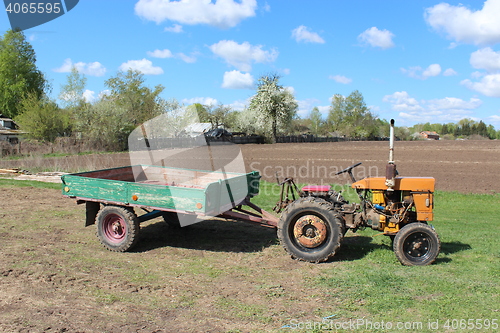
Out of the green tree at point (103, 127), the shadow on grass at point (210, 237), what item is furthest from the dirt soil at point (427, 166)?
the green tree at point (103, 127)

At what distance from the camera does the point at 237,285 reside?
200 inches

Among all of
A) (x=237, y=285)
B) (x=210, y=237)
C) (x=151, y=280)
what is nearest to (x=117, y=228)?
(x=210, y=237)

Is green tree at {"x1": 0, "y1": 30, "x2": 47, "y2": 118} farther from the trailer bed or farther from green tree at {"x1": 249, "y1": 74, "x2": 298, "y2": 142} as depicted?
the trailer bed

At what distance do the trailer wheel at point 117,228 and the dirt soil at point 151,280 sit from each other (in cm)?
19

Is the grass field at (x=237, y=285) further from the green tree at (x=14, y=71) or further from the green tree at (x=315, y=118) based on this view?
the green tree at (x=315, y=118)

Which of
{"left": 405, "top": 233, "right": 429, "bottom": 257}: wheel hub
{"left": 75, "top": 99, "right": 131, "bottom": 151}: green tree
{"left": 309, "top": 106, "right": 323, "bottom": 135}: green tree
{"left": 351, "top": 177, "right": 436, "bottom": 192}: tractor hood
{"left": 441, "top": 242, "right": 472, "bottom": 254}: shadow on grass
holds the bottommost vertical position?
{"left": 441, "top": 242, "right": 472, "bottom": 254}: shadow on grass

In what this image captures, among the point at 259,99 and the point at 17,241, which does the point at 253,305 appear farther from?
the point at 259,99

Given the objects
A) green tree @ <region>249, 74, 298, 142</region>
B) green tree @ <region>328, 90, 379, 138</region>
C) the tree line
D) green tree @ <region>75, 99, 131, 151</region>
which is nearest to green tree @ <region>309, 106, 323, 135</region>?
green tree @ <region>328, 90, 379, 138</region>

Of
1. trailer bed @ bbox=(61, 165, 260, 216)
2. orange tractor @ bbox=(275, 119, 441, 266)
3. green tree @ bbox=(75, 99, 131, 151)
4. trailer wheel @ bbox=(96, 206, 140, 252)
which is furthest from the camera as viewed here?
green tree @ bbox=(75, 99, 131, 151)

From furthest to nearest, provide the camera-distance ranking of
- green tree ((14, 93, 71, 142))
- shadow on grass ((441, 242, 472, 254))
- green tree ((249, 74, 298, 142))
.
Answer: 1. green tree ((249, 74, 298, 142))
2. green tree ((14, 93, 71, 142))
3. shadow on grass ((441, 242, 472, 254))

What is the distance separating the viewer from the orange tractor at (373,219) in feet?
18.7

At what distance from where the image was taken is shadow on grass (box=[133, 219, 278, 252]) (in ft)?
23.0

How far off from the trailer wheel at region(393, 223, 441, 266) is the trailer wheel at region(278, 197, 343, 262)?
88cm

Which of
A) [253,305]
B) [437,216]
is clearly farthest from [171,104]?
[253,305]
